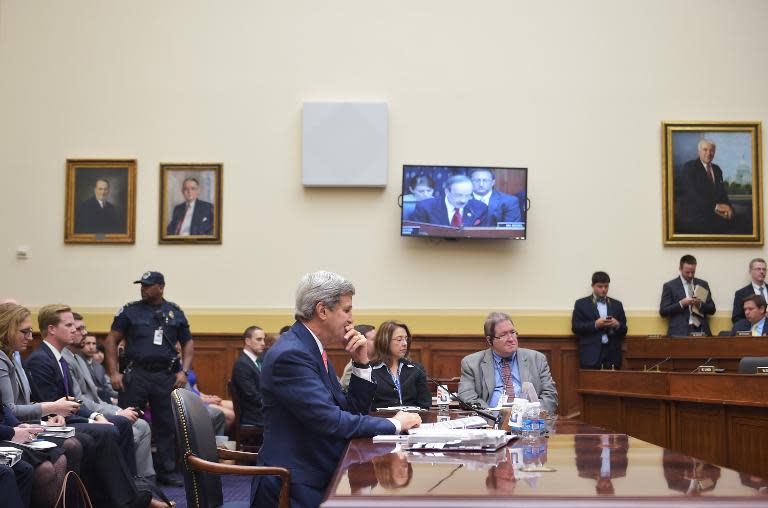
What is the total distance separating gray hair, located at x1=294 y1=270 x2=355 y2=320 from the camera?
359 cm

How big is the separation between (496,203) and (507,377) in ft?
14.0

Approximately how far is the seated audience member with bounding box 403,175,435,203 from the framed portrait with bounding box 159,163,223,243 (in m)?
2.07

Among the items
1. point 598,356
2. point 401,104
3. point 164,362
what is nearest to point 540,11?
point 401,104

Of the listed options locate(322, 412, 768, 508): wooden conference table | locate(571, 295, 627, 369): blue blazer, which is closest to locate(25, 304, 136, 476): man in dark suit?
locate(322, 412, 768, 508): wooden conference table

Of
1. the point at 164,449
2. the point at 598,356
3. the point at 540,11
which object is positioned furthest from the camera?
the point at 540,11

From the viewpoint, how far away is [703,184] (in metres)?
9.95

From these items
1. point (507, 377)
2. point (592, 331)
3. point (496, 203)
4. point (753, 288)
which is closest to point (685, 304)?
point (753, 288)

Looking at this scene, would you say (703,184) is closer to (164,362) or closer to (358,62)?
(358,62)

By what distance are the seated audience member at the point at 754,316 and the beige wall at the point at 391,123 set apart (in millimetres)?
1035

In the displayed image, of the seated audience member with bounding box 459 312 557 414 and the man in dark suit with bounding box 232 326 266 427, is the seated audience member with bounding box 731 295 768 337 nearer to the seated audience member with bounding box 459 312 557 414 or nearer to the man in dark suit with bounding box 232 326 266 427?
the seated audience member with bounding box 459 312 557 414

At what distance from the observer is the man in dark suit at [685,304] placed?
9641 millimetres

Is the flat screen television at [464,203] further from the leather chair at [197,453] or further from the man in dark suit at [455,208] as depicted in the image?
the leather chair at [197,453]

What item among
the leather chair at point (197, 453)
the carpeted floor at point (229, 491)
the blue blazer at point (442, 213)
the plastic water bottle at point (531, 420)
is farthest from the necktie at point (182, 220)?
the plastic water bottle at point (531, 420)

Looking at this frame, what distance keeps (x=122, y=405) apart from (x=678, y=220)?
19.7 feet
